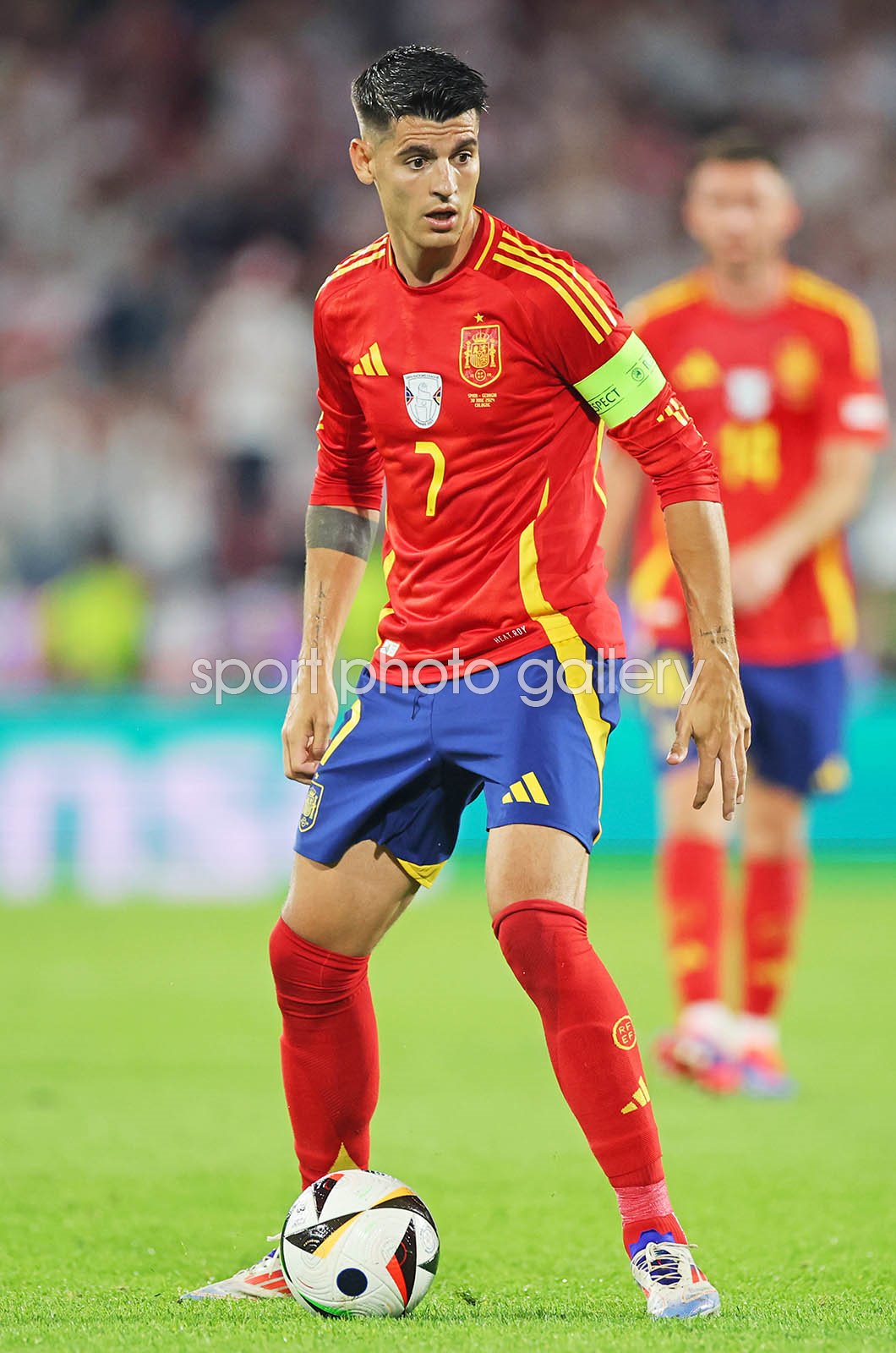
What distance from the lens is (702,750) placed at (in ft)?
10.1

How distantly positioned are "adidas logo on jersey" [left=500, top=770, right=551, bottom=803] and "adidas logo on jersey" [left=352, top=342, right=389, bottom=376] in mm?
783

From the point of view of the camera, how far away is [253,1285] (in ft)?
10.5

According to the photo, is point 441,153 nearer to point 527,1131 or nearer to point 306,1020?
point 306,1020

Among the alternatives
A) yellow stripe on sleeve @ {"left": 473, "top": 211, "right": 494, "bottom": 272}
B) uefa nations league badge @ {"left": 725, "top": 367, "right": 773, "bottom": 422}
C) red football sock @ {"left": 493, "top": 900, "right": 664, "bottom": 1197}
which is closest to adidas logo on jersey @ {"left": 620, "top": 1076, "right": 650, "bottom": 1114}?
red football sock @ {"left": 493, "top": 900, "right": 664, "bottom": 1197}

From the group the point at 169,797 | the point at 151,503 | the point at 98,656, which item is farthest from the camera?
the point at 151,503

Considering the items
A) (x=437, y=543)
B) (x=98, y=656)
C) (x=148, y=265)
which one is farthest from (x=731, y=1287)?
(x=148, y=265)

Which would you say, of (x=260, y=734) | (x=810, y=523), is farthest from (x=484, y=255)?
(x=260, y=734)

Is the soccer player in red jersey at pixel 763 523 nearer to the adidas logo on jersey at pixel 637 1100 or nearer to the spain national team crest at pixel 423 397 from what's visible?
the spain national team crest at pixel 423 397

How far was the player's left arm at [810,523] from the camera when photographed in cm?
547

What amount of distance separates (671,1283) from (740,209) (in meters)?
3.73

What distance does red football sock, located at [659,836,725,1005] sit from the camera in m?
5.50

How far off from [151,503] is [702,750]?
8.49m

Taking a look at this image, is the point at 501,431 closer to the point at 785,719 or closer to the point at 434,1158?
the point at 434,1158

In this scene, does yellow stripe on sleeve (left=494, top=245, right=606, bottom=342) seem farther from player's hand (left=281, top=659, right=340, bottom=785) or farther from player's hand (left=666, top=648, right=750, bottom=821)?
player's hand (left=281, top=659, right=340, bottom=785)
